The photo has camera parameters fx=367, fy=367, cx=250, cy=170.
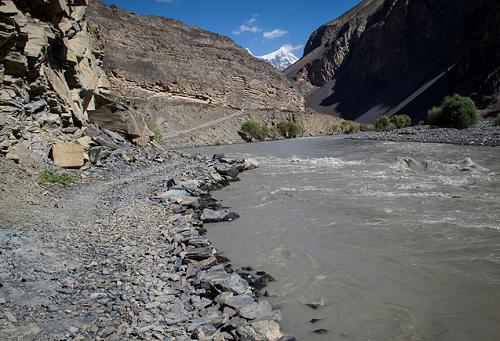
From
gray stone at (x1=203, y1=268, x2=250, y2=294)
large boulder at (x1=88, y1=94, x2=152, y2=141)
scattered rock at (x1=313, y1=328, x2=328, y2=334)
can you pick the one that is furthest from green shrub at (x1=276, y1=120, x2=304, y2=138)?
scattered rock at (x1=313, y1=328, x2=328, y2=334)

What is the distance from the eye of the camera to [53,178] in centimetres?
1005

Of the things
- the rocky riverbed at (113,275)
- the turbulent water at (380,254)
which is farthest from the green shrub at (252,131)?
the rocky riverbed at (113,275)

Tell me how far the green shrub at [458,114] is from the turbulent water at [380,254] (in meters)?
36.4

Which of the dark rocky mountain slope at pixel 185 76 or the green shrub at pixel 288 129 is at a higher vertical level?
the dark rocky mountain slope at pixel 185 76

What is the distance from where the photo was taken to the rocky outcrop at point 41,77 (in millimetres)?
10688

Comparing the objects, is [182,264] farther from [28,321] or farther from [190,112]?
[190,112]

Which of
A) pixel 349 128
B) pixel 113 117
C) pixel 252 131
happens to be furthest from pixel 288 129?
pixel 113 117

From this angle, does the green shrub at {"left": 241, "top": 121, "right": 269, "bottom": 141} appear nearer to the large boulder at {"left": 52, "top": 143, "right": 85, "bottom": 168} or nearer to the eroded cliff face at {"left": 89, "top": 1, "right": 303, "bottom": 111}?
the eroded cliff face at {"left": 89, "top": 1, "right": 303, "bottom": 111}

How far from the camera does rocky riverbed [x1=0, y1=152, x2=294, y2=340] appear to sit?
12.7 feet

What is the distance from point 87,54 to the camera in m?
18.7

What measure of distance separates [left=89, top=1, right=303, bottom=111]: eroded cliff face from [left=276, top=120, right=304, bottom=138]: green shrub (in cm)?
1593

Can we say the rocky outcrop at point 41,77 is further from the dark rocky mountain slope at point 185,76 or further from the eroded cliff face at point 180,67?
the eroded cliff face at point 180,67

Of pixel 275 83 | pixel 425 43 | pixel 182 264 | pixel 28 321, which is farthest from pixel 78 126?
pixel 425 43

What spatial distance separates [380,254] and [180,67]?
79.7 meters
